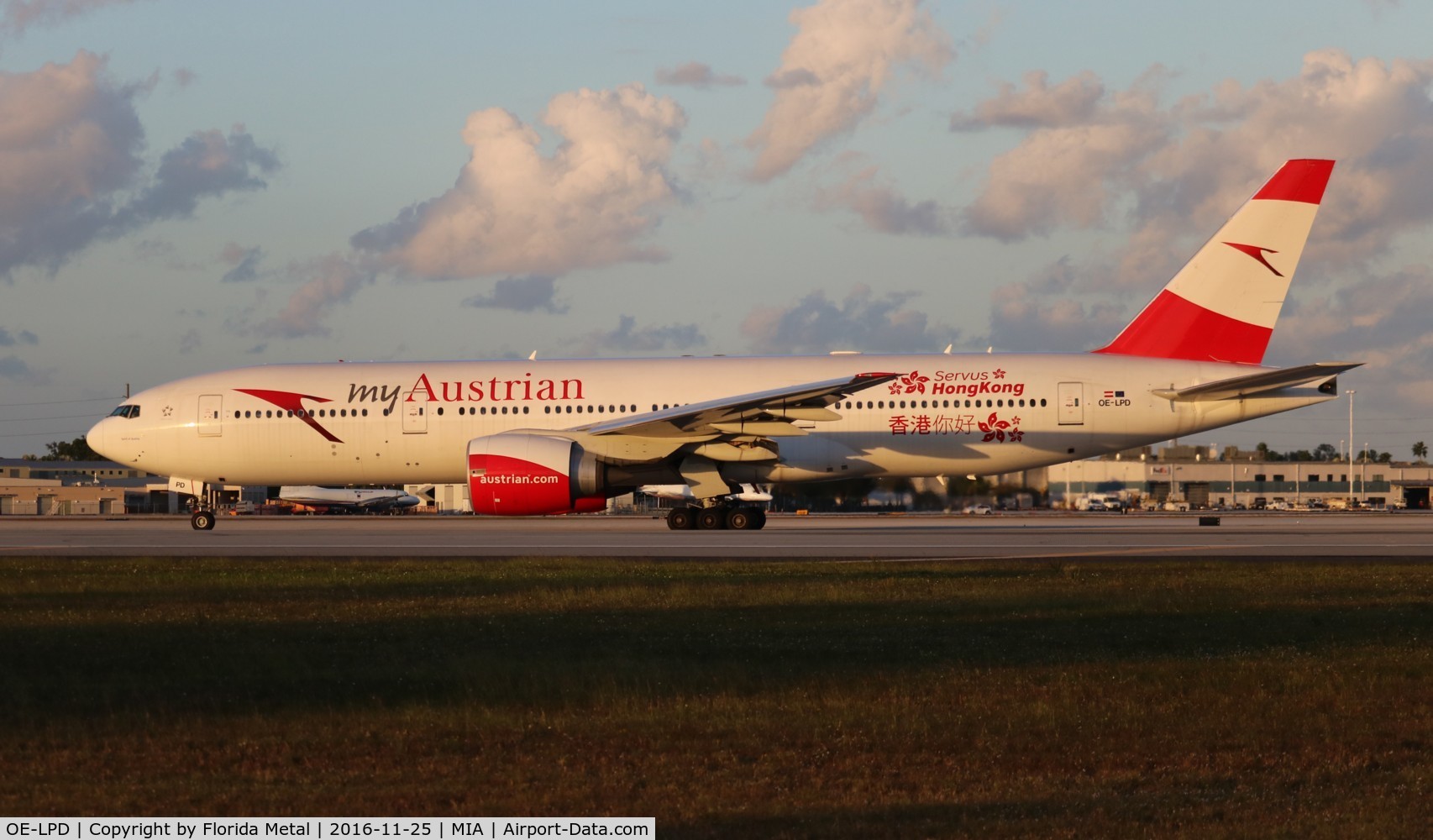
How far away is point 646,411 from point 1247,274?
12.9 meters

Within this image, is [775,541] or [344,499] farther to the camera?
[344,499]

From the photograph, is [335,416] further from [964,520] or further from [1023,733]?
[1023,733]

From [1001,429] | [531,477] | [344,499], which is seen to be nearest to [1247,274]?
[1001,429]

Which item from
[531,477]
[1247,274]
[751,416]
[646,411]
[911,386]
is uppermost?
Result: [1247,274]

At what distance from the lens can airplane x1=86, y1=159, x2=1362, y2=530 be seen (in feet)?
87.5

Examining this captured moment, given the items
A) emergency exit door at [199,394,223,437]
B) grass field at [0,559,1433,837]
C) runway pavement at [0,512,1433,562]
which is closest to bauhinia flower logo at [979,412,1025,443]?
runway pavement at [0,512,1433,562]

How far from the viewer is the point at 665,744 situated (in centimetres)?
696

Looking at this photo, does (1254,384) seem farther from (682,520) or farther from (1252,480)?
(1252,480)

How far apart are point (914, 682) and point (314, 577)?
10.2 m

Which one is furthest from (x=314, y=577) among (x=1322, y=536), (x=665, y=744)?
(x=1322, y=536)

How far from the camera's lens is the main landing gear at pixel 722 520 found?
2856 cm

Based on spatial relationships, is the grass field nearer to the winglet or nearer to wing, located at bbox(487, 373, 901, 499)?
wing, located at bbox(487, 373, 901, 499)

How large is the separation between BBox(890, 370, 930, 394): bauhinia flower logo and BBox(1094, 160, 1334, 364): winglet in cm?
517

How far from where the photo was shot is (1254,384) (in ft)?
88.4
